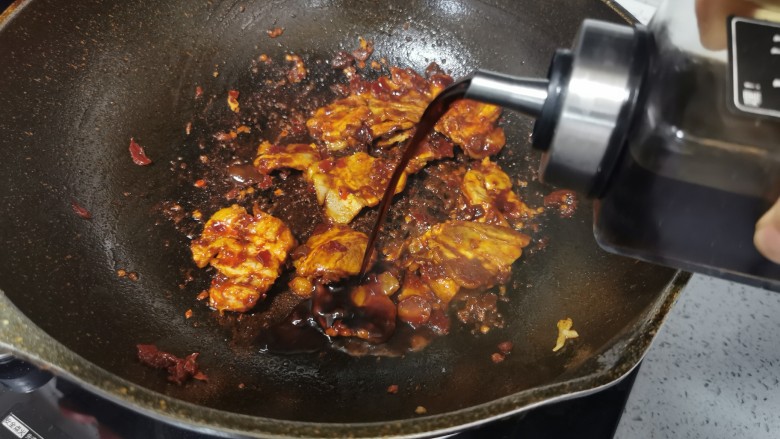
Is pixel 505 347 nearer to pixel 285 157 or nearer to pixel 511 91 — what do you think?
pixel 511 91

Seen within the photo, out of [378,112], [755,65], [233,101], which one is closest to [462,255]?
[378,112]

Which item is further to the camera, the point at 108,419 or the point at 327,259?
the point at 327,259

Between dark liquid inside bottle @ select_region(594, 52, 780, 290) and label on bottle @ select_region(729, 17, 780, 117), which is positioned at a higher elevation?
label on bottle @ select_region(729, 17, 780, 117)

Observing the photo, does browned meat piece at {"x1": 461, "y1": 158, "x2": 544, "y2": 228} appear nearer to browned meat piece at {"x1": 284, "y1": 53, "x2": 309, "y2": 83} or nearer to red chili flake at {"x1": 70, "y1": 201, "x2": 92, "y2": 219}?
browned meat piece at {"x1": 284, "y1": 53, "x2": 309, "y2": 83}

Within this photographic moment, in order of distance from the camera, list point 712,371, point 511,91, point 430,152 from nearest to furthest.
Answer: point 511,91 < point 712,371 < point 430,152

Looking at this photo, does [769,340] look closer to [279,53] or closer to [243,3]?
[279,53]

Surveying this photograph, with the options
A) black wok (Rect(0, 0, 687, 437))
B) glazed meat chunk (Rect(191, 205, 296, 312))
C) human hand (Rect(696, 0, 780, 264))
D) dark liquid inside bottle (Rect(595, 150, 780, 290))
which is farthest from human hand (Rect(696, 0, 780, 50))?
glazed meat chunk (Rect(191, 205, 296, 312))
